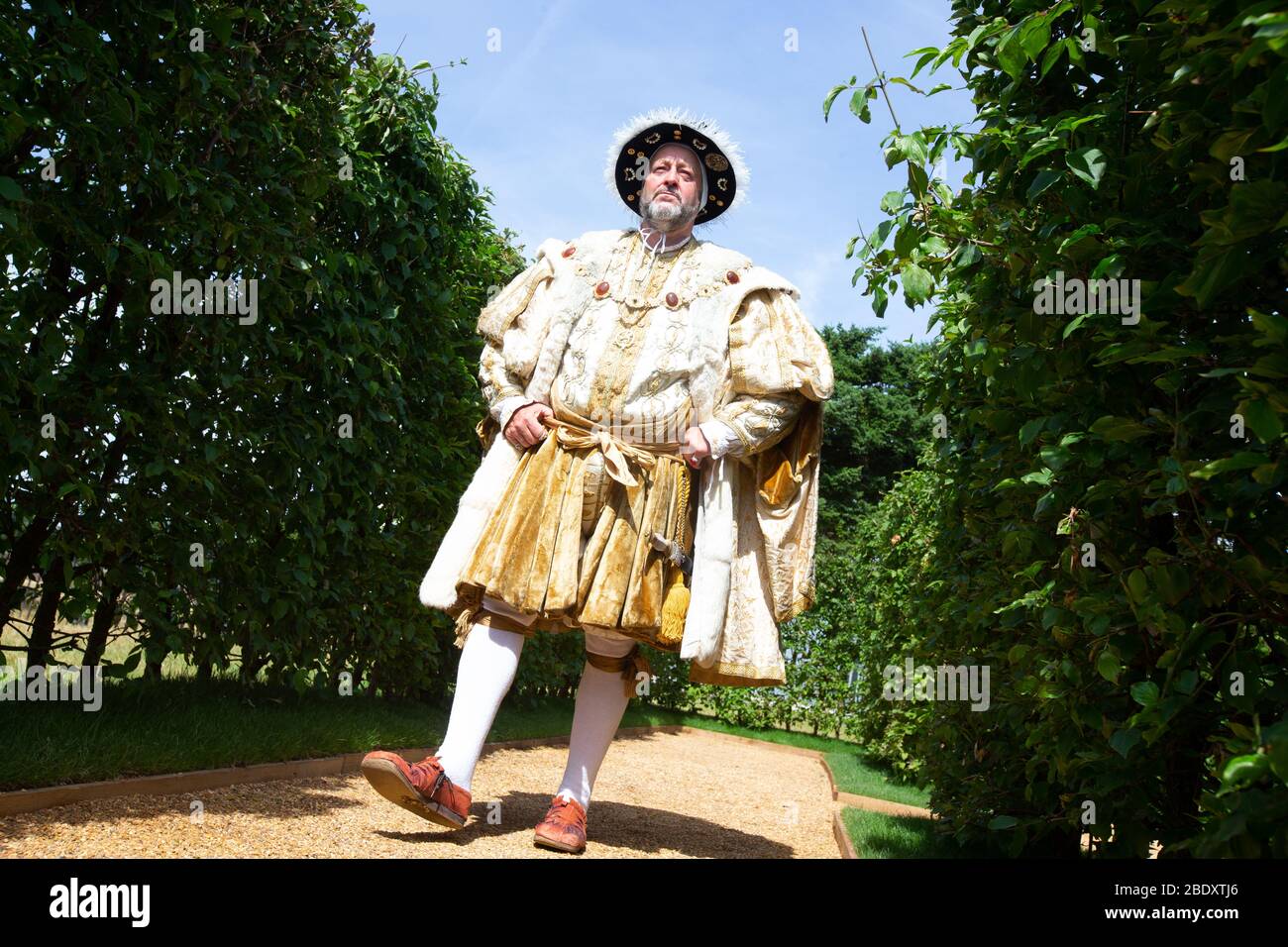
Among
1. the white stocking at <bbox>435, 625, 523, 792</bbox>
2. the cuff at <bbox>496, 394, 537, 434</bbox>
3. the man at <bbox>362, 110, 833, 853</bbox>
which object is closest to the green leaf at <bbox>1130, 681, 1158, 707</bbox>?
the man at <bbox>362, 110, 833, 853</bbox>

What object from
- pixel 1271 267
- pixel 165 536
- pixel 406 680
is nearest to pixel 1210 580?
pixel 1271 267

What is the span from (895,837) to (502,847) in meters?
2.01

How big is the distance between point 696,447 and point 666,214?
3.09ft

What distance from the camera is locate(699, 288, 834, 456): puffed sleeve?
3832 millimetres

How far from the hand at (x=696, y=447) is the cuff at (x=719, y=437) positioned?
0.01 m

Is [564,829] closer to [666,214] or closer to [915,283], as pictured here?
[915,283]

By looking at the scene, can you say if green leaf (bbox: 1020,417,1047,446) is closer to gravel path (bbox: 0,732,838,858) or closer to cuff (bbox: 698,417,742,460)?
cuff (bbox: 698,417,742,460)

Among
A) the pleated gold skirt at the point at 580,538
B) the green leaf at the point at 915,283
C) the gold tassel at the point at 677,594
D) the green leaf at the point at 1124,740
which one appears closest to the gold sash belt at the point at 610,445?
the pleated gold skirt at the point at 580,538

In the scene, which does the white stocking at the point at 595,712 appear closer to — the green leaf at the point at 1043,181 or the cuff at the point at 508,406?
the cuff at the point at 508,406

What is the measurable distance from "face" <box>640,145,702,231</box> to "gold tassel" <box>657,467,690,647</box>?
0.98 metres

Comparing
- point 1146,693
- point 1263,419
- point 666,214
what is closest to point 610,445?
point 666,214
